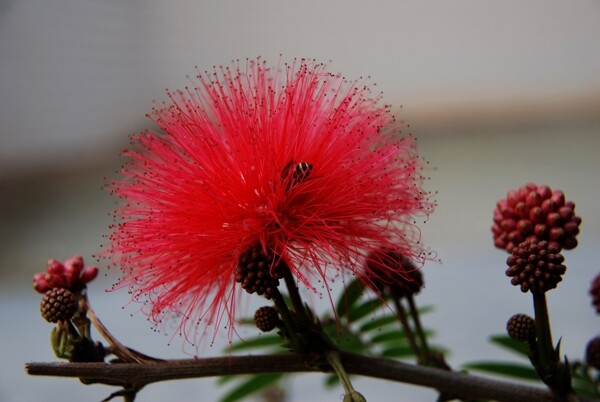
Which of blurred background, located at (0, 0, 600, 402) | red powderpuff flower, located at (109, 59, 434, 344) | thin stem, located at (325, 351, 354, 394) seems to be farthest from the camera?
blurred background, located at (0, 0, 600, 402)

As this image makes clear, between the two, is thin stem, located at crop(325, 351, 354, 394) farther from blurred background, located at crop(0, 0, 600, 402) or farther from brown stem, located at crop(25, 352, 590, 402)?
blurred background, located at crop(0, 0, 600, 402)

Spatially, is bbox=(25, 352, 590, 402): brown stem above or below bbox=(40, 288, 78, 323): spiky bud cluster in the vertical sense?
below

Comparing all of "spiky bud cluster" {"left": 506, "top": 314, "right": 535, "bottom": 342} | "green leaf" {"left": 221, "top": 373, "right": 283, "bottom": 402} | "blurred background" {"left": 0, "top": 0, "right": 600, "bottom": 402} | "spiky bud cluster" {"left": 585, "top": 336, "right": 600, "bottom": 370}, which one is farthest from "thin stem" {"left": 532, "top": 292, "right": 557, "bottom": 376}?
"blurred background" {"left": 0, "top": 0, "right": 600, "bottom": 402}

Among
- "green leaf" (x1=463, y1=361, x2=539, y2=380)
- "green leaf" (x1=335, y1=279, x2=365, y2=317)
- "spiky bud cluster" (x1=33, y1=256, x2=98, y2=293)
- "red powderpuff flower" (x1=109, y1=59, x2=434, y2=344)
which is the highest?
"red powderpuff flower" (x1=109, y1=59, x2=434, y2=344)

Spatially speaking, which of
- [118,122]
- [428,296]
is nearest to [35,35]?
[118,122]

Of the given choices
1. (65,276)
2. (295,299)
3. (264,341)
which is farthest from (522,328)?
(65,276)

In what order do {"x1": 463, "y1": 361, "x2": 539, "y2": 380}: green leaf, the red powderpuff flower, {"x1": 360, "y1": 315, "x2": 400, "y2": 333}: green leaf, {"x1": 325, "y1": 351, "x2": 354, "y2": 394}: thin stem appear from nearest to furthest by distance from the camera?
{"x1": 325, "y1": 351, "x2": 354, "y2": 394}: thin stem < the red powderpuff flower < {"x1": 463, "y1": 361, "x2": 539, "y2": 380}: green leaf < {"x1": 360, "y1": 315, "x2": 400, "y2": 333}: green leaf

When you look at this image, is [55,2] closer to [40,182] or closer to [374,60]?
[40,182]
